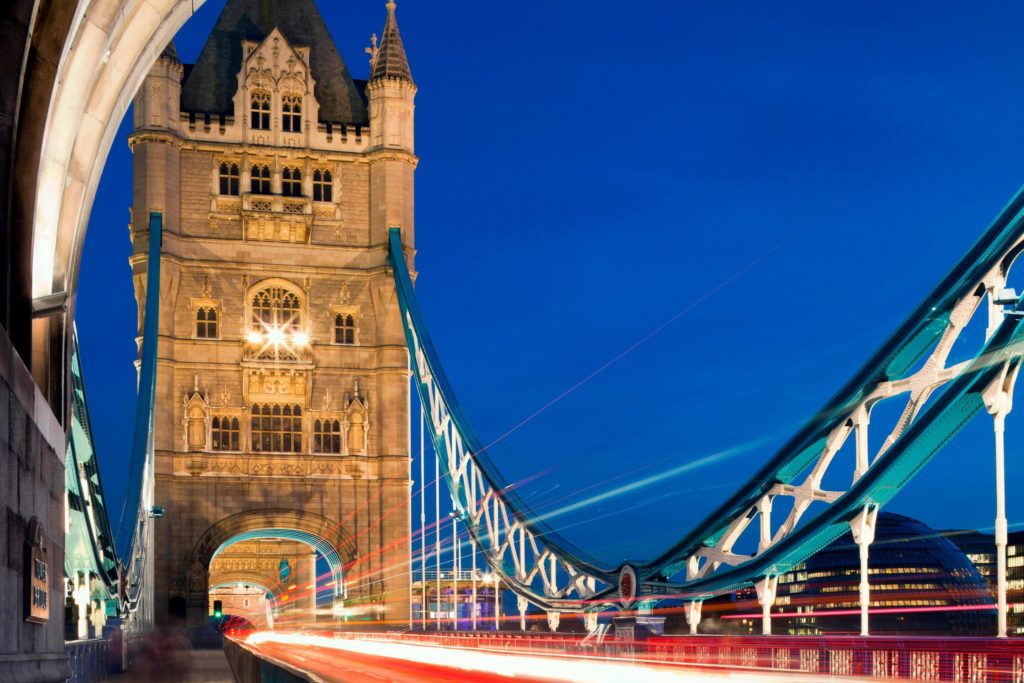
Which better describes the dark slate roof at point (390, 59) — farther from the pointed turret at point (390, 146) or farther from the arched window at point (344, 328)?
the arched window at point (344, 328)

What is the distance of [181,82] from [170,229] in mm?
6612

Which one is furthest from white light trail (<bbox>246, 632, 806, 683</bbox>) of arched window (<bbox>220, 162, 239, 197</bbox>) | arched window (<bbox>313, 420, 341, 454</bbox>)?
arched window (<bbox>220, 162, 239, 197</bbox>)

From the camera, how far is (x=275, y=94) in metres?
62.8

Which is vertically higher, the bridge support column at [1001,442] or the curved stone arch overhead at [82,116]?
the curved stone arch overhead at [82,116]

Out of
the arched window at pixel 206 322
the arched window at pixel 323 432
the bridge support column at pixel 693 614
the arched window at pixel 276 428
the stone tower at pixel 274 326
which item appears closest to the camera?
the bridge support column at pixel 693 614

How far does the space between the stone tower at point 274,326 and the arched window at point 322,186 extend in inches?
2.1

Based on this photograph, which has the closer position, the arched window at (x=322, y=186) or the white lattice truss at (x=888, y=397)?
the white lattice truss at (x=888, y=397)

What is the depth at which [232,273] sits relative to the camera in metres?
60.3

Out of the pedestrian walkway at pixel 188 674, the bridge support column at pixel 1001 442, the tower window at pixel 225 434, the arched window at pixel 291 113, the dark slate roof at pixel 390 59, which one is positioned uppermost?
the dark slate roof at pixel 390 59

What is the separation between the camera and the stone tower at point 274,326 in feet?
193

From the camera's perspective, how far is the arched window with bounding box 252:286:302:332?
60.5 m

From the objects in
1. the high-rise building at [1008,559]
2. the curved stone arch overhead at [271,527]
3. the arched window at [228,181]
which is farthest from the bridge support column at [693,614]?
the high-rise building at [1008,559]

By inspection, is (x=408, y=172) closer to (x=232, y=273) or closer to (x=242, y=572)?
(x=232, y=273)

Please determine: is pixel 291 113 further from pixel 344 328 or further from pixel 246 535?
pixel 246 535
